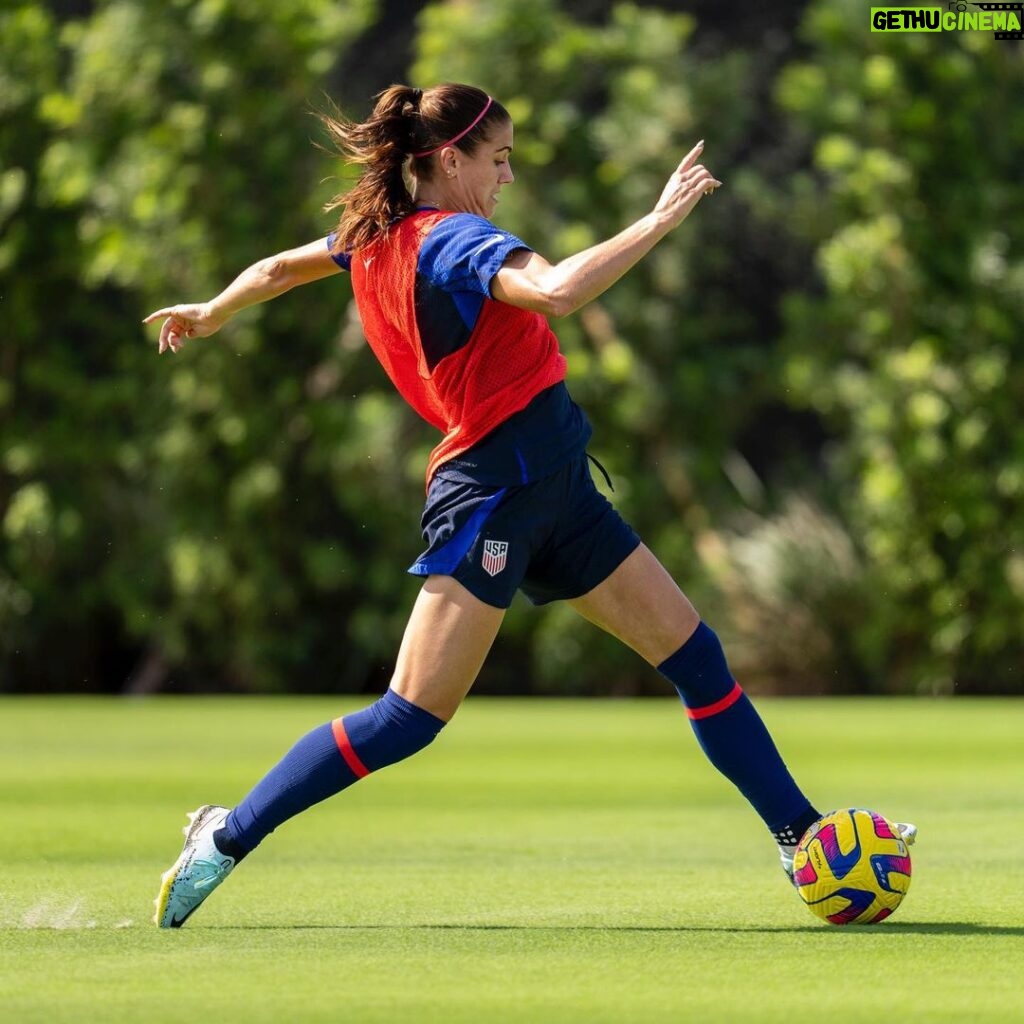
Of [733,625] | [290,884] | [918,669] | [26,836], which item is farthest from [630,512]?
[290,884]

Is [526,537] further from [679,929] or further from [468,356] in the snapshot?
[679,929]

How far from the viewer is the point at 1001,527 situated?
17.5 meters

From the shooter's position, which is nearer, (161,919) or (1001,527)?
(161,919)

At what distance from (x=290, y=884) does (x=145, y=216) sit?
1307 cm

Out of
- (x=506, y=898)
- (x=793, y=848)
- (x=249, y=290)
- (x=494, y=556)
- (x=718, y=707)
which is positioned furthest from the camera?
(x=249, y=290)

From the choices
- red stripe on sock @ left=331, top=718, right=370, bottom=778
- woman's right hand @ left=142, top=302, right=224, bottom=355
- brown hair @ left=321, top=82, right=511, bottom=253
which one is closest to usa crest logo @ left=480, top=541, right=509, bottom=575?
red stripe on sock @ left=331, top=718, right=370, bottom=778

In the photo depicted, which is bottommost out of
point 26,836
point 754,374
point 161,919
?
point 754,374

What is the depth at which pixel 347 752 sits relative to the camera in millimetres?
5371

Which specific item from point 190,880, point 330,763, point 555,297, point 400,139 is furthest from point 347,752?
point 400,139

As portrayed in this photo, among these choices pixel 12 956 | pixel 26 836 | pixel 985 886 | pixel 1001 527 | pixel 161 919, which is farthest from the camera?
pixel 1001 527

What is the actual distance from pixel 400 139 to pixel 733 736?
5.76ft

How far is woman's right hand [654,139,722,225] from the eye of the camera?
4.97m

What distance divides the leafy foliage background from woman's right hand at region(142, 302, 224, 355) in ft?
38.9

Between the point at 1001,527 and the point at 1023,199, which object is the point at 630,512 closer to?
the point at 1001,527
